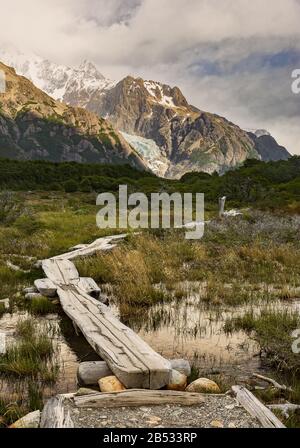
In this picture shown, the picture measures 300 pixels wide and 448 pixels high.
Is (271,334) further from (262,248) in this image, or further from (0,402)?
(262,248)

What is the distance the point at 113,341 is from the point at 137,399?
1.90m

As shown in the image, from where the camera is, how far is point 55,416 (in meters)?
4.91

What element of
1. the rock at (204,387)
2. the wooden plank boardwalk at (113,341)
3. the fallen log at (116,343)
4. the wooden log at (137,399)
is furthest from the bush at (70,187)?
the wooden log at (137,399)

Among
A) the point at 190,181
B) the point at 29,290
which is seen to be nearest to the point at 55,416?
the point at 29,290

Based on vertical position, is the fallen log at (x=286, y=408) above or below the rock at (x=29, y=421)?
below

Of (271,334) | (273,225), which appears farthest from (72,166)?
(271,334)

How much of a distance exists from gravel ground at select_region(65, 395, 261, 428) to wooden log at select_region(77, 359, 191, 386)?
44.1 inches

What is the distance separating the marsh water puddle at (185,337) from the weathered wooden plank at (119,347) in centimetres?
32

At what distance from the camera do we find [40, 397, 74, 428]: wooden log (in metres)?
4.78

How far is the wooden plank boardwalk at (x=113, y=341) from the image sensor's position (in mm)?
6094

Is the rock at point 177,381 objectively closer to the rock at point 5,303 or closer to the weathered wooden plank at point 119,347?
the weathered wooden plank at point 119,347

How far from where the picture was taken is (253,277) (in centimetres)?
1374

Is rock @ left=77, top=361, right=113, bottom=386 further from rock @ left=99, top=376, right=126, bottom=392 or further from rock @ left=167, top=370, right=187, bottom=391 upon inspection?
rock @ left=167, top=370, right=187, bottom=391
